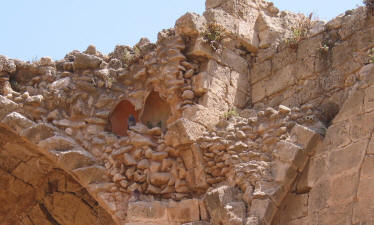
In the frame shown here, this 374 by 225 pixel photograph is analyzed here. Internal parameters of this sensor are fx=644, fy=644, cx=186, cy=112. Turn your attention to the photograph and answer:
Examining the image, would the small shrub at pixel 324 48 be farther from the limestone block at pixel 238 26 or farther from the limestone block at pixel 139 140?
the limestone block at pixel 139 140

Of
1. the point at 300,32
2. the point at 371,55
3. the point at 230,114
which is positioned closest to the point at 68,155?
the point at 230,114

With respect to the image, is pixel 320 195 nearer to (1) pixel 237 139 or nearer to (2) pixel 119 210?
(1) pixel 237 139

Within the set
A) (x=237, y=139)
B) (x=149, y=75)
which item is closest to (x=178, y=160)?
(x=237, y=139)

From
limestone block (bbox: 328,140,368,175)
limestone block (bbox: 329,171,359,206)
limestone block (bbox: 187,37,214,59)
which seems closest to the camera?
limestone block (bbox: 329,171,359,206)

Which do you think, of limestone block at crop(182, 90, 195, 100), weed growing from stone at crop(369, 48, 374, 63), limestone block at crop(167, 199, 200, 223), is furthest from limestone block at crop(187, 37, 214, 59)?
weed growing from stone at crop(369, 48, 374, 63)

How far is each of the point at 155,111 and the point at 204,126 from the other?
3.32 ft

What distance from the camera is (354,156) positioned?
23.7 feet

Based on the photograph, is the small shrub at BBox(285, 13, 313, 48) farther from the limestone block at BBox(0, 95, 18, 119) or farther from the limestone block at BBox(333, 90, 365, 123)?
the limestone block at BBox(0, 95, 18, 119)

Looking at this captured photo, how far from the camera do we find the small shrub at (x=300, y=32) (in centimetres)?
925

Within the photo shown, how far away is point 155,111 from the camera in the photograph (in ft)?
31.5

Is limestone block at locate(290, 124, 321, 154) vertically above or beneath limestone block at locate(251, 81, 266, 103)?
beneath

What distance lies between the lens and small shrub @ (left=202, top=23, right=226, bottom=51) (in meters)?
9.52

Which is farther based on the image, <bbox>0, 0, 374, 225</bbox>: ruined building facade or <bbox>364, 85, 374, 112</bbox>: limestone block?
<bbox>0, 0, 374, 225</bbox>: ruined building facade

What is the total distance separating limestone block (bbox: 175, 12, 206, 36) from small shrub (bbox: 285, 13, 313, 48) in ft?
4.24
